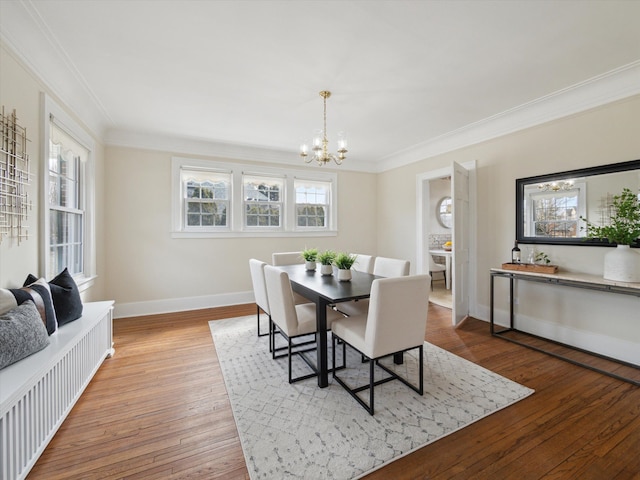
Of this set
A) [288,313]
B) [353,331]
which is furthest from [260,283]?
[353,331]

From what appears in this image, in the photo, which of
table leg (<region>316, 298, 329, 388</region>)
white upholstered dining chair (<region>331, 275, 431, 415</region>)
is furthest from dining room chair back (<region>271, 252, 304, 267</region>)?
white upholstered dining chair (<region>331, 275, 431, 415</region>)

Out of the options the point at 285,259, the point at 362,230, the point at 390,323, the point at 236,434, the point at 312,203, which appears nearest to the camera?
the point at 236,434

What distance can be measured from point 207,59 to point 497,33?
7.32ft

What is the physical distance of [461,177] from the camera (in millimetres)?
3816

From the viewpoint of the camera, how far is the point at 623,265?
2.47m

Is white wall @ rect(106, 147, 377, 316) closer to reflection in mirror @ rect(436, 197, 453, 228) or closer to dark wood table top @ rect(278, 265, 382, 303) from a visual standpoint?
dark wood table top @ rect(278, 265, 382, 303)

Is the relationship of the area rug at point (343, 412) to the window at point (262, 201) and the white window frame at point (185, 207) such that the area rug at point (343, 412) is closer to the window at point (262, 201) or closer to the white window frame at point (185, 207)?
the white window frame at point (185, 207)

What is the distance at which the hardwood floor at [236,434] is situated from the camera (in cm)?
151

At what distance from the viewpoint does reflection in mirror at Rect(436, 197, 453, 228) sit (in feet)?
22.8

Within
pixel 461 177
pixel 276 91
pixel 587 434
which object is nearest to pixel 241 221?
pixel 276 91

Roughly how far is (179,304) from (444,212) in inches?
236

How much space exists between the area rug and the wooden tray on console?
1.24 m

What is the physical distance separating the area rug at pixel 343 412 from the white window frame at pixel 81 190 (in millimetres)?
1844

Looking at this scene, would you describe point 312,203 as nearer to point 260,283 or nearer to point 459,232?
point 459,232
